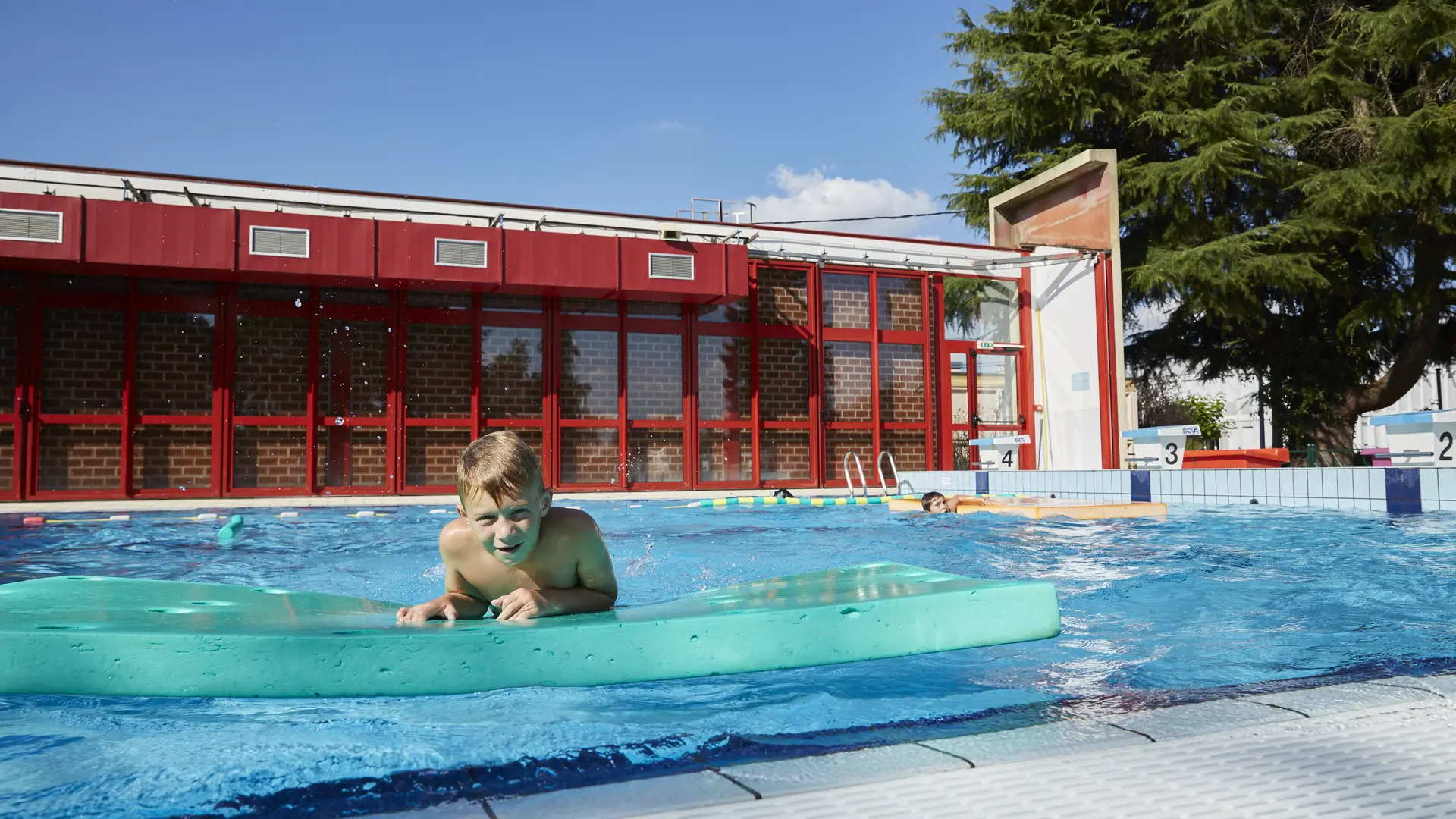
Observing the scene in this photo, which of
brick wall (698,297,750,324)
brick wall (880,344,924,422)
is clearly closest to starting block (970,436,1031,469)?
brick wall (880,344,924,422)

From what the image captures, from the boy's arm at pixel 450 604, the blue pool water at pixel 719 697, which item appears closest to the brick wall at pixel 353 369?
the blue pool water at pixel 719 697

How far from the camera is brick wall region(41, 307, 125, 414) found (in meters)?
11.2

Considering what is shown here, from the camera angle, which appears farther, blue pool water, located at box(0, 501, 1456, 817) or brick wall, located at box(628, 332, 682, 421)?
brick wall, located at box(628, 332, 682, 421)

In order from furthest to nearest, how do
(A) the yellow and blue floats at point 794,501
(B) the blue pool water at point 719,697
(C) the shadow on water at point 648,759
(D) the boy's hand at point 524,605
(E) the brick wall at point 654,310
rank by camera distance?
(E) the brick wall at point 654,310
(A) the yellow and blue floats at point 794,501
(D) the boy's hand at point 524,605
(B) the blue pool water at point 719,697
(C) the shadow on water at point 648,759

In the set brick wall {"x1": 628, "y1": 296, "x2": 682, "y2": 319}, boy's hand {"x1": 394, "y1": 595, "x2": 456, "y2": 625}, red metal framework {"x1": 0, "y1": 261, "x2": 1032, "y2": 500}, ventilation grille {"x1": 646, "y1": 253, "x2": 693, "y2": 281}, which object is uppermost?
ventilation grille {"x1": 646, "y1": 253, "x2": 693, "y2": 281}

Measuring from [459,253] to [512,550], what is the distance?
10.1 meters

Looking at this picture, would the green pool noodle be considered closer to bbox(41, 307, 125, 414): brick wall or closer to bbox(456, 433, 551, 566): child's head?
bbox(41, 307, 125, 414): brick wall

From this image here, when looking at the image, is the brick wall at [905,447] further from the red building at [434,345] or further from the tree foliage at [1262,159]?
the tree foliage at [1262,159]

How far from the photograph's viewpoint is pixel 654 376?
1362 centimetres

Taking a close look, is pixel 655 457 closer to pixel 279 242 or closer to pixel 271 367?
pixel 271 367

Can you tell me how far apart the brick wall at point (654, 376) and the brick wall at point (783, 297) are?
1412 mm

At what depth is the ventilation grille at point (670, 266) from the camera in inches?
508

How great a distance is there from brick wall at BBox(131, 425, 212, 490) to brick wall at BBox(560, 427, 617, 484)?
4398 mm

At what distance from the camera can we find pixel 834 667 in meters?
2.85
